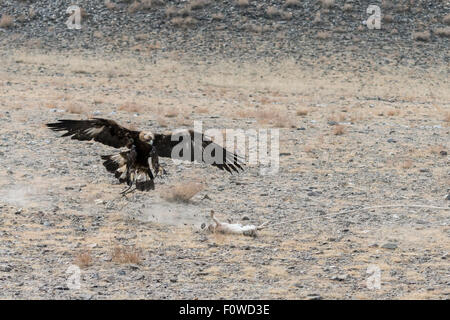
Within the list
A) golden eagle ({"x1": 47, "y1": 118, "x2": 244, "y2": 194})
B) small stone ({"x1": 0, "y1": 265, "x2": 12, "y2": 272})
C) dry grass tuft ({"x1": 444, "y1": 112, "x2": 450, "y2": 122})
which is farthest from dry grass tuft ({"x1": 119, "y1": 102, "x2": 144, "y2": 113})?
small stone ({"x1": 0, "y1": 265, "x2": 12, "y2": 272})

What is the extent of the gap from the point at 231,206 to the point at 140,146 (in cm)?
189

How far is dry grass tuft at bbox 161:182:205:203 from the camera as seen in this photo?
9.34 meters

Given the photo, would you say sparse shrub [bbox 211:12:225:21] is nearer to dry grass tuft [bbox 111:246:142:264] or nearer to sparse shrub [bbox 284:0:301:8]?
sparse shrub [bbox 284:0:301:8]

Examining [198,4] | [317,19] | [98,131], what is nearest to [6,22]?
[198,4]

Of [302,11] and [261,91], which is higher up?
[302,11]

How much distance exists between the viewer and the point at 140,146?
7.98m

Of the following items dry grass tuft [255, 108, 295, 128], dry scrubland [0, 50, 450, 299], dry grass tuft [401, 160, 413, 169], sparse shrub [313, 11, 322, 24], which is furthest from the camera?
sparse shrub [313, 11, 322, 24]

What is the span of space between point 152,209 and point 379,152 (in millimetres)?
5282

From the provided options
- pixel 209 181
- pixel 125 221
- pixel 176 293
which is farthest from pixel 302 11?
pixel 176 293

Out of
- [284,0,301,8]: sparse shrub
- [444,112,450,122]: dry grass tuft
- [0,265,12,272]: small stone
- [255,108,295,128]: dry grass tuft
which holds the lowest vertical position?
[444,112,450,122]: dry grass tuft

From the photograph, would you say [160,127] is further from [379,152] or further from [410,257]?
[410,257]

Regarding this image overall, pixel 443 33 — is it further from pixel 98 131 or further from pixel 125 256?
pixel 125 256

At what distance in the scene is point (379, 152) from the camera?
42.1ft

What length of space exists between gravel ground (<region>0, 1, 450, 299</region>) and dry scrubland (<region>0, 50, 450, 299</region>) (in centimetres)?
3
